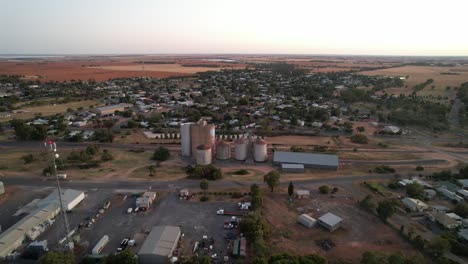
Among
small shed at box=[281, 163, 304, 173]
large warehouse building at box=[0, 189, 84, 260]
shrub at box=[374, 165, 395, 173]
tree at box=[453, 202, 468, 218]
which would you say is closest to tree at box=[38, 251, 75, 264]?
large warehouse building at box=[0, 189, 84, 260]

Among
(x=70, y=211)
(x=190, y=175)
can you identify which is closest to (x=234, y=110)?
(x=190, y=175)

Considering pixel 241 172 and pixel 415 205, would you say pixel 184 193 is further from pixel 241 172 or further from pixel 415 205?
pixel 415 205

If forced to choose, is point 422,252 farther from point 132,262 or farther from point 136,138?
point 136,138

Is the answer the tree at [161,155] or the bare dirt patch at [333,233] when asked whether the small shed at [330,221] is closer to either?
the bare dirt patch at [333,233]

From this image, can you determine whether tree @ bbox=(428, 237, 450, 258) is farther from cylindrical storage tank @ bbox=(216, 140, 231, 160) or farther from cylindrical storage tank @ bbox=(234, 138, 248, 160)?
cylindrical storage tank @ bbox=(216, 140, 231, 160)

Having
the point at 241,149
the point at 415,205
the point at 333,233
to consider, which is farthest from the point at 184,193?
the point at 415,205

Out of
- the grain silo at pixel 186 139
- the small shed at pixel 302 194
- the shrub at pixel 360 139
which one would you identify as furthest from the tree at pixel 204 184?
the shrub at pixel 360 139

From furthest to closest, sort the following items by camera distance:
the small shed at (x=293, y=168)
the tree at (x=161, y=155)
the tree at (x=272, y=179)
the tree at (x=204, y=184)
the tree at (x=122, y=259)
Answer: the tree at (x=161, y=155), the small shed at (x=293, y=168), the tree at (x=204, y=184), the tree at (x=272, y=179), the tree at (x=122, y=259)
